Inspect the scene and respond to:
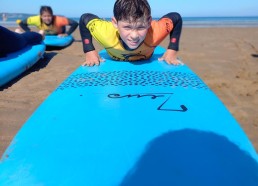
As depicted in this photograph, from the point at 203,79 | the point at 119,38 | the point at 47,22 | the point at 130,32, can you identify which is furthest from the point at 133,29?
the point at 47,22

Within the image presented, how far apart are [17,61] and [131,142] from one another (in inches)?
108

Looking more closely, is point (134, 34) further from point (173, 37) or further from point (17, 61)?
point (17, 61)

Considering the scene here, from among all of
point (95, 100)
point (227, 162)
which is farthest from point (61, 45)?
point (227, 162)

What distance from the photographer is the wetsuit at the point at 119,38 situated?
2.71 meters

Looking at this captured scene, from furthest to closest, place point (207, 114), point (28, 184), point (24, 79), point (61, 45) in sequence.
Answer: point (61, 45) → point (24, 79) → point (207, 114) → point (28, 184)

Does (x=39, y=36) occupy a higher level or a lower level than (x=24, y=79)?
higher

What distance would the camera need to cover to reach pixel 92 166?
121 cm

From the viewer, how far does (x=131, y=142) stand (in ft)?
4.52

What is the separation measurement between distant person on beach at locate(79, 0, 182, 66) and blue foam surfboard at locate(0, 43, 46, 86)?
102cm

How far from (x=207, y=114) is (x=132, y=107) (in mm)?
458

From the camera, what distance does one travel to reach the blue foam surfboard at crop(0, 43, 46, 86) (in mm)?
3203

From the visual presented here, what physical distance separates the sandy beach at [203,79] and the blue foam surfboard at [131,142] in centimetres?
59

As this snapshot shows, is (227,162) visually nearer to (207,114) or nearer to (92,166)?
(207,114)

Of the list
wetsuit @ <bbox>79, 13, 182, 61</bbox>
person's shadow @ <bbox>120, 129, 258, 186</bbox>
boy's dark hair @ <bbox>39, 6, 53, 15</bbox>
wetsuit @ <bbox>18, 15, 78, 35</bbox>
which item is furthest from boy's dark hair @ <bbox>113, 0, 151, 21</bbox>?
wetsuit @ <bbox>18, 15, 78, 35</bbox>
